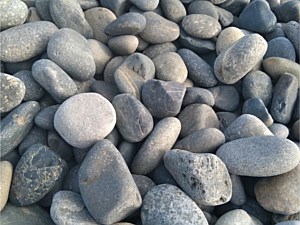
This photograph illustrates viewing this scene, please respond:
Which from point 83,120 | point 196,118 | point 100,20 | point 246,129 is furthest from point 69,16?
point 246,129

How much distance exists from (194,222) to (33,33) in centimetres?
113

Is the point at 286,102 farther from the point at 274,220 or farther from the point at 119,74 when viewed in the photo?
→ the point at 119,74

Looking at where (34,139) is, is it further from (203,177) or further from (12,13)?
(203,177)

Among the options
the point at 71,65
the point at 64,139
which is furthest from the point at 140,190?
the point at 71,65

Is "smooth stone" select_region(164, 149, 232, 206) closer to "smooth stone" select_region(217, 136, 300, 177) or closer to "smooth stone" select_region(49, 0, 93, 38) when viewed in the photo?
"smooth stone" select_region(217, 136, 300, 177)

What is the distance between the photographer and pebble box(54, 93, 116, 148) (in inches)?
61.3

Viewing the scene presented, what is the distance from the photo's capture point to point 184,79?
6.31ft

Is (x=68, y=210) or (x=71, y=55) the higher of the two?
(x=71, y=55)

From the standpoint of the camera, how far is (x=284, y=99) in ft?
6.31

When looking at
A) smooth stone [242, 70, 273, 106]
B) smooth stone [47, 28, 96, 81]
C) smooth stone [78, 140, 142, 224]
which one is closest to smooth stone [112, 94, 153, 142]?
smooth stone [78, 140, 142, 224]

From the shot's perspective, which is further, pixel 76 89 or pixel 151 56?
pixel 151 56

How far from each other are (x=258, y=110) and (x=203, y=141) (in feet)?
1.24

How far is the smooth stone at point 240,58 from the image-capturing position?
1866mm

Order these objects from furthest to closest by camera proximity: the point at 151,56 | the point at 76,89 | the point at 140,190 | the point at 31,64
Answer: the point at 151,56 < the point at 31,64 < the point at 76,89 < the point at 140,190
